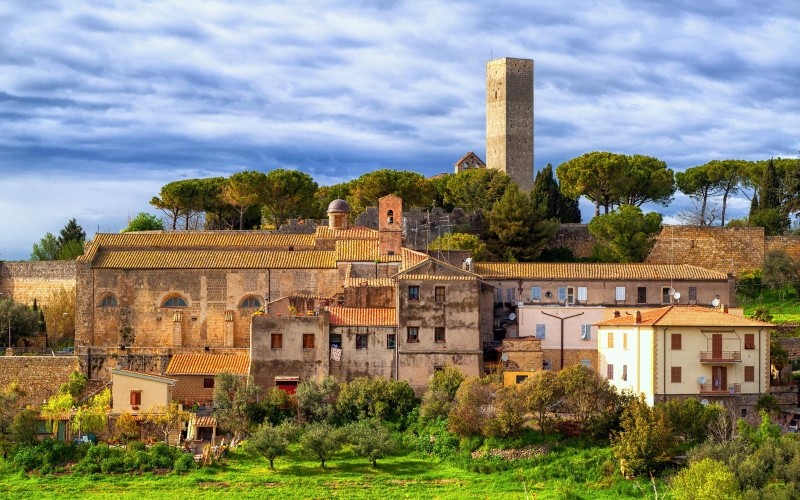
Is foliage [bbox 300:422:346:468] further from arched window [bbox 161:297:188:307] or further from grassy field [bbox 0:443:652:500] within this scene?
arched window [bbox 161:297:188:307]

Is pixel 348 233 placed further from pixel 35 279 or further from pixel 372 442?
pixel 35 279

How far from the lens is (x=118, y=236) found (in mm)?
54688

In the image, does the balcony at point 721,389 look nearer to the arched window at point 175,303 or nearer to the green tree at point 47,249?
the arched window at point 175,303

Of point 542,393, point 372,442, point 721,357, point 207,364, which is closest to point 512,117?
point 207,364

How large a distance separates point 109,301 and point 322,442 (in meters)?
15.6

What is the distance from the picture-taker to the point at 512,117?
83250 millimetres

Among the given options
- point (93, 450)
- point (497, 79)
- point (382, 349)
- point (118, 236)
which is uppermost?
point (497, 79)

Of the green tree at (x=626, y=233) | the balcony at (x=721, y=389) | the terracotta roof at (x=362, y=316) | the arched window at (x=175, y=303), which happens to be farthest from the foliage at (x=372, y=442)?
the green tree at (x=626, y=233)

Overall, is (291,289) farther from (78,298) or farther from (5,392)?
(5,392)

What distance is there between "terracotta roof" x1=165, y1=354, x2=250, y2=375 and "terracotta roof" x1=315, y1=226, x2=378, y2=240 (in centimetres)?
835

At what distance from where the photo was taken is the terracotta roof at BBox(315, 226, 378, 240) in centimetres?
5490

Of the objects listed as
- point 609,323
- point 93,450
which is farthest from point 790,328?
point 93,450

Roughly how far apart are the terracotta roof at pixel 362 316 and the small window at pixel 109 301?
10752mm

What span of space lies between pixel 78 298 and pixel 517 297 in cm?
1867
